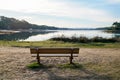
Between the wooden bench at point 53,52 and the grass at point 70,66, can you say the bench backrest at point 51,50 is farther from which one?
the grass at point 70,66

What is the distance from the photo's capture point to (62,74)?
10.5 m

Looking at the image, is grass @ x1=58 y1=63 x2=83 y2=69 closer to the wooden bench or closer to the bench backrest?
the wooden bench

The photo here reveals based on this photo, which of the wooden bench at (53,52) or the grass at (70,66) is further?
the wooden bench at (53,52)

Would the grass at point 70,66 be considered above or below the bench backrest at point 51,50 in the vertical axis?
below

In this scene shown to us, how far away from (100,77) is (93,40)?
2074cm

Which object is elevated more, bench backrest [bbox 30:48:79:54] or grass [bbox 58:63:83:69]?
bench backrest [bbox 30:48:79:54]

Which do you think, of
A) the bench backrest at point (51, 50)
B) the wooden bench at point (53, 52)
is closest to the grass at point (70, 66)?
the wooden bench at point (53, 52)

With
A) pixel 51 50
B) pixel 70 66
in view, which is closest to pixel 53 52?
pixel 51 50

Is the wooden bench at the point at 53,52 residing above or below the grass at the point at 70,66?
above

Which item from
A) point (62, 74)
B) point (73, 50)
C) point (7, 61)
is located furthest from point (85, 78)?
point (7, 61)

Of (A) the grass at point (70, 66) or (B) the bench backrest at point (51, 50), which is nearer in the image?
(A) the grass at point (70, 66)

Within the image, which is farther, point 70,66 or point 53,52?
point 53,52

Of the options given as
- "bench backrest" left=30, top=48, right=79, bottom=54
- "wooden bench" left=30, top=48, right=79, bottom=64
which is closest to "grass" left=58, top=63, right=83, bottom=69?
"wooden bench" left=30, top=48, right=79, bottom=64

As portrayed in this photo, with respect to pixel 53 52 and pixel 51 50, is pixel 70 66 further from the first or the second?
pixel 51 50
